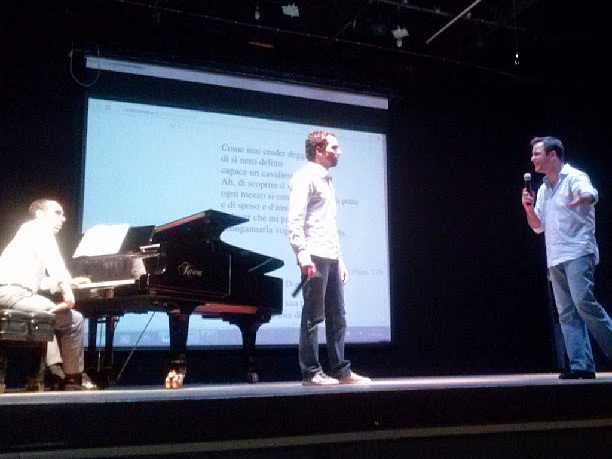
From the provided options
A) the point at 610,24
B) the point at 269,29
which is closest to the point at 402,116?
the point at 269,29

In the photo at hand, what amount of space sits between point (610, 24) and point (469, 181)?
196 cm

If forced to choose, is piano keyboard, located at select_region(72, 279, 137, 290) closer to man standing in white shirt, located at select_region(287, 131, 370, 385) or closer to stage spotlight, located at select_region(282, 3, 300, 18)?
man standing in white shirt, located at select_region(287, 131, 370, 385)

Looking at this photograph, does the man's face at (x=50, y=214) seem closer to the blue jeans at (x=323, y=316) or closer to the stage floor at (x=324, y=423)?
the blue jeans at (x=323, y=316)

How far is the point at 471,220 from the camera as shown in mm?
6445

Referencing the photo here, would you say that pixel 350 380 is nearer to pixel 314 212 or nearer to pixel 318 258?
pixel 318 258

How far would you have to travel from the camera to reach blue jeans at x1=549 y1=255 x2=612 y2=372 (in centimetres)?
342

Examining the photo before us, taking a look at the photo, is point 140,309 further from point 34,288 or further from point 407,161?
point 407,161

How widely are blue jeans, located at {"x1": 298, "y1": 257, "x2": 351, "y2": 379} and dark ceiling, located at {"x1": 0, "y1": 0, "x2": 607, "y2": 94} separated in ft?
8.96

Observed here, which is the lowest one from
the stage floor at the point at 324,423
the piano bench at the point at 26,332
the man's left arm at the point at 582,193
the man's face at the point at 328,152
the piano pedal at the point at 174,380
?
the piano pedal at the point at 174,380

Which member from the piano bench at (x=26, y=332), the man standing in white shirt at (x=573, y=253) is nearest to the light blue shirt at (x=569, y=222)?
the man standing in white shirt at (x=573, y=253)

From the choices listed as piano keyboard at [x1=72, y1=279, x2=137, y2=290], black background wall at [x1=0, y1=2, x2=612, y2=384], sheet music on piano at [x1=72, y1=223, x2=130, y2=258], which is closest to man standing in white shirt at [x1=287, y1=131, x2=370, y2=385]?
piano keyboard at [x1=72, y1=279, x2=137, y2=290]

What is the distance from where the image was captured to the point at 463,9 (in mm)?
5602

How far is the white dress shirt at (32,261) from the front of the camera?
139 inches

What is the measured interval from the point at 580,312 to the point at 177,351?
2267mm
